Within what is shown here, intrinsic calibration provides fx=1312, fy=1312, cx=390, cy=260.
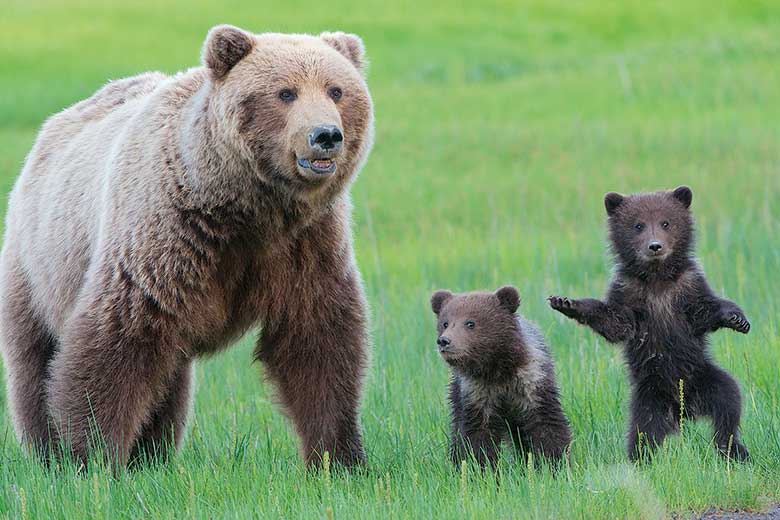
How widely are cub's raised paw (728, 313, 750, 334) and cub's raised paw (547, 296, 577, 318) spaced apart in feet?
2.26

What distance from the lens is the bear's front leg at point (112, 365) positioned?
5.97 metres

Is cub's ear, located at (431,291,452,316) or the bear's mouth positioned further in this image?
cub's ear, located at (431,291,452,316)

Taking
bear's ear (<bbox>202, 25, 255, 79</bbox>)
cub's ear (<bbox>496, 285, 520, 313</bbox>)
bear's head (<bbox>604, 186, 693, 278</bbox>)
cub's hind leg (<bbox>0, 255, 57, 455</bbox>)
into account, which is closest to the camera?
bear's ear (<bbox>202, 25, 255, 79</bbox>)

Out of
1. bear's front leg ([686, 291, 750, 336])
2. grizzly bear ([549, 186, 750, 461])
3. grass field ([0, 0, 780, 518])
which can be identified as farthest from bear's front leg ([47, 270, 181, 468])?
bear's front leg ([686, 291, 750, 336])

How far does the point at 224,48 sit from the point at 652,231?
212 cm

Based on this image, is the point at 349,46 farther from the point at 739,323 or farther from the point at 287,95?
the point at 739,323

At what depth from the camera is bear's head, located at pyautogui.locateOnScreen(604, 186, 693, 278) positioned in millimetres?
6008

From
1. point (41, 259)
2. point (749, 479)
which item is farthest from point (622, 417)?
point (41, 259)

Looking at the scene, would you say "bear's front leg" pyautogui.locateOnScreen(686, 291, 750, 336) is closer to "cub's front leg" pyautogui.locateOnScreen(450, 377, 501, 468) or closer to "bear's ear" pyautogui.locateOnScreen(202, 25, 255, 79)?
"cub's front leg" pyautogui.locateOnScreen(450, 377, 501, 468)

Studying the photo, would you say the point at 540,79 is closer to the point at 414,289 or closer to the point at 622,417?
the point at 414,289

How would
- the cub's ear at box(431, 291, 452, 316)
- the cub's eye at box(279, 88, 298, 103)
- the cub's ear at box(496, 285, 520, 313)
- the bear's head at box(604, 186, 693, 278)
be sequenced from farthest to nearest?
1. the cub's ear at box(431, 291, 452, 316)
2. the cub's ear at box(496, 285, 520, 313)
3. the bear's head at box(604, 186, 693, 278)
4. the cub's eye at box(279, 88, 298, 103)

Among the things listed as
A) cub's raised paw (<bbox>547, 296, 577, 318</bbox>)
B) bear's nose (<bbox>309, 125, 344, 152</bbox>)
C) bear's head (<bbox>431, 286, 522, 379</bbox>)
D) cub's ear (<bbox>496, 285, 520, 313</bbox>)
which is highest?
bear's nose (<bbox>309, 125, 344, 152</bbox>)

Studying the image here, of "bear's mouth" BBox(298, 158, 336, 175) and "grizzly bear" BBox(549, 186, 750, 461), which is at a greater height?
"bear's mouth" BBox(298, 158, 336, 175)

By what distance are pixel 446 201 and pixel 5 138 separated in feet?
30.7
